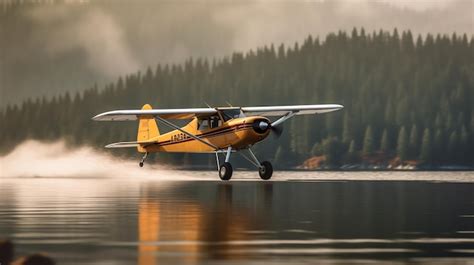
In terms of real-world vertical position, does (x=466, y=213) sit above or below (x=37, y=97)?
below

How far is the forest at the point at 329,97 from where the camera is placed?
365 ft

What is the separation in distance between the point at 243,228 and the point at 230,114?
20826mm

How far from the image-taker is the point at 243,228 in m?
15.6

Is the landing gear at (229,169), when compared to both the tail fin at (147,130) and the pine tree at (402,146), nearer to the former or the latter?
the tail fin at (147,130)

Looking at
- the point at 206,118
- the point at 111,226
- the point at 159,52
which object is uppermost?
the point at 159,52

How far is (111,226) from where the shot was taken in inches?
627

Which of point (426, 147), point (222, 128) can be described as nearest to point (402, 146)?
point (426, 147)

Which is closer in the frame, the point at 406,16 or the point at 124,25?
the point at 124,25

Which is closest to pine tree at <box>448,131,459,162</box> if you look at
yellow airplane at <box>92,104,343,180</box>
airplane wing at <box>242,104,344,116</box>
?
yellow airplane at <box>92,104,343,180</box>

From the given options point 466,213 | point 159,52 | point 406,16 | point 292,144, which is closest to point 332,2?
point 406,16

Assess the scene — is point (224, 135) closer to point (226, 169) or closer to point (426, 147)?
point (226, 169)

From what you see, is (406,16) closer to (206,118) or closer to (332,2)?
(332,2)

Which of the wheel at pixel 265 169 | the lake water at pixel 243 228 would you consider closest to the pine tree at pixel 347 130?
the wheel at pixel 265 169

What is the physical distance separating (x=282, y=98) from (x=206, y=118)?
320ft
